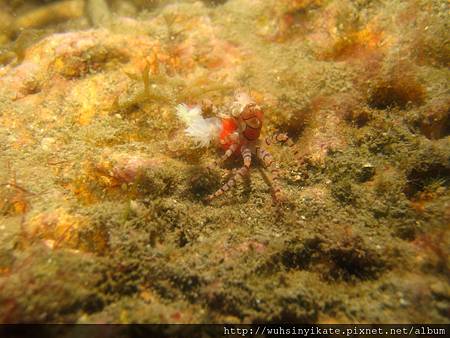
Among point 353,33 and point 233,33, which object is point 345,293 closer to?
point 353,33

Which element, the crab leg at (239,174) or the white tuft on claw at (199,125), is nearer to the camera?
the crab leg at (239,174)

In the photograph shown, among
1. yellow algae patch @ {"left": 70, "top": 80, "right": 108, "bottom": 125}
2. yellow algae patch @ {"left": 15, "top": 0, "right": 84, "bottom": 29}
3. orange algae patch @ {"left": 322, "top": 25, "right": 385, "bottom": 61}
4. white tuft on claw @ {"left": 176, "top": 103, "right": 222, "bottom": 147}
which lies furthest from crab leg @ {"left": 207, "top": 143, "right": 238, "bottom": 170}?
yellow algae patch @ {"left": 15, "top": 0, "right": 84, "bottom": 29}

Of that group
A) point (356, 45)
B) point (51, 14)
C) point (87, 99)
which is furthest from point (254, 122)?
point (51, 14)

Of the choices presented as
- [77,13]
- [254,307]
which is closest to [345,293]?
[254,307]

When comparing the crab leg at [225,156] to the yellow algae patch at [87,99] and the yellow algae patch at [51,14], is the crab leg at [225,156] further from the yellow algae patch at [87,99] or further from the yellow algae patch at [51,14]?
the yellow algae patch at [51,14]

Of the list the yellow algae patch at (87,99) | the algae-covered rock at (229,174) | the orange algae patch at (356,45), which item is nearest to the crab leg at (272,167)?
the algae-covered rock at (229,174)

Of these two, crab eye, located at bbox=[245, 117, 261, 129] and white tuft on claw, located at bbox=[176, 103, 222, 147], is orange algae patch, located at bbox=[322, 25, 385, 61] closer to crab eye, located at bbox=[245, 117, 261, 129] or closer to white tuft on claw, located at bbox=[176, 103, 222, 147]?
crab eye, located at bbox=[245, 117, 261, 129]
